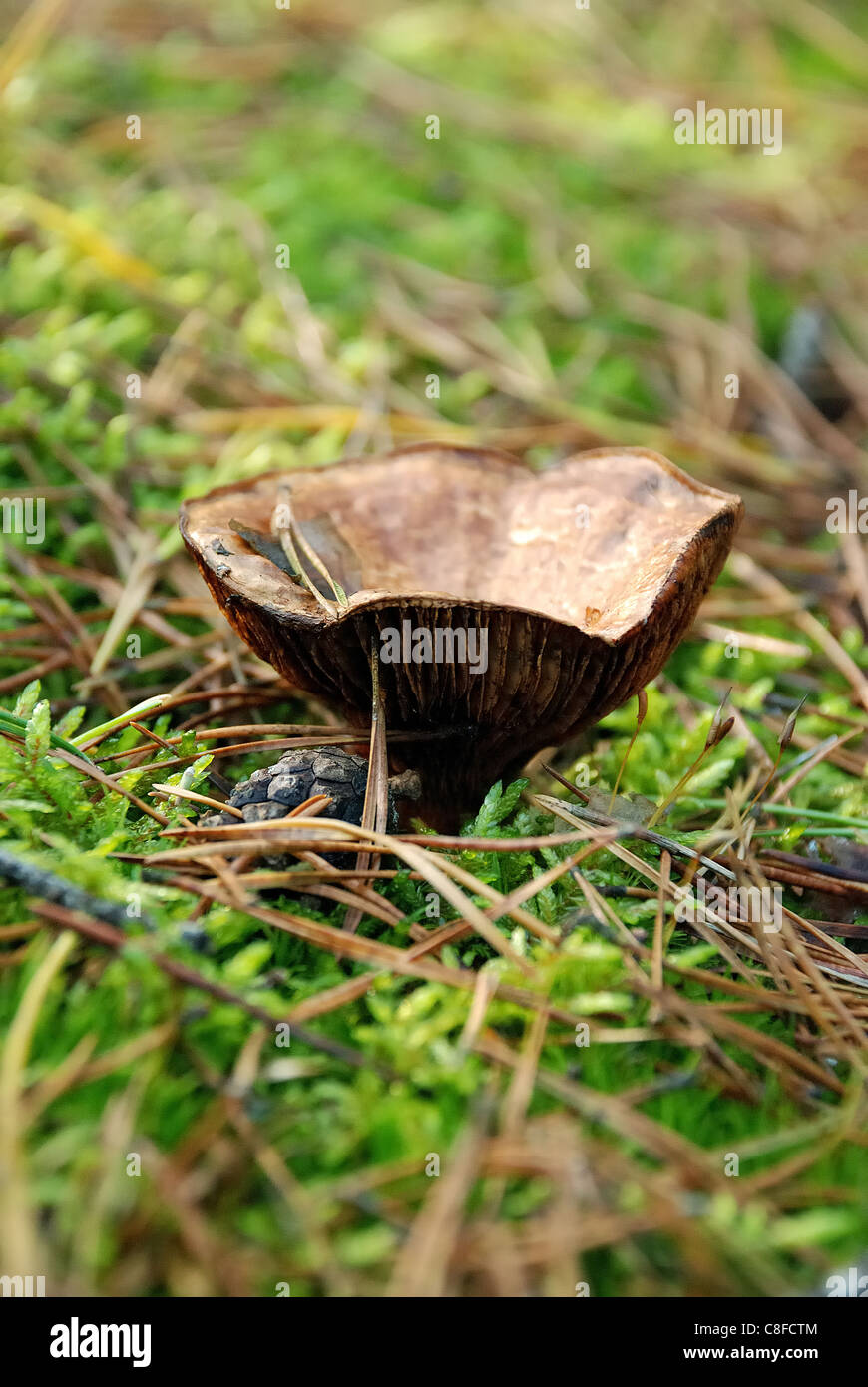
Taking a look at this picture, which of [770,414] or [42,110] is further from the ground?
[42,110]

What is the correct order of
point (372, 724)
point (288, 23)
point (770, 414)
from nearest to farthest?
point (372, 724)
point (770, 414)
point (288, 23)

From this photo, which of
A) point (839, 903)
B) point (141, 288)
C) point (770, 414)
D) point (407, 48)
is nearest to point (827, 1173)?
point (839, 903)

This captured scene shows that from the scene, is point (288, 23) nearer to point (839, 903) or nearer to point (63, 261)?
point (63, 261)
